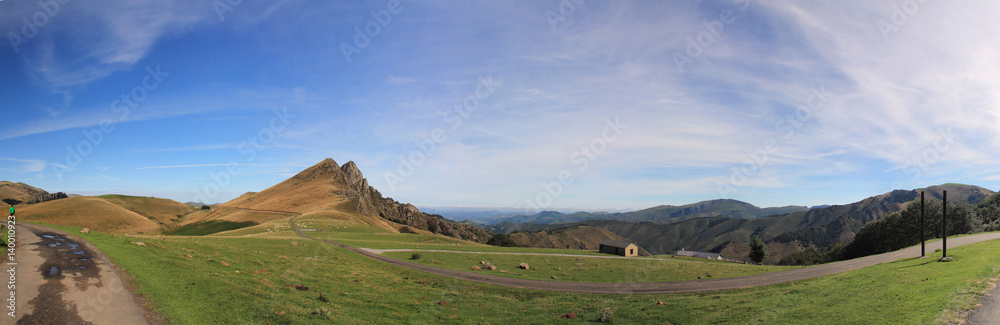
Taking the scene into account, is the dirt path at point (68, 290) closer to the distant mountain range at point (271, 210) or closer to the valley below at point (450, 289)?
the valley below at point (450, 289)

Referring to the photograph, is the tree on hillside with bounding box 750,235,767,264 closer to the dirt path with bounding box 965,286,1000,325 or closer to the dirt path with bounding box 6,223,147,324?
the dirt path with bounding box 965,286,1000,325

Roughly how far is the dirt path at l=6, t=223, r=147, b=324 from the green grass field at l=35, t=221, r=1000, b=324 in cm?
114

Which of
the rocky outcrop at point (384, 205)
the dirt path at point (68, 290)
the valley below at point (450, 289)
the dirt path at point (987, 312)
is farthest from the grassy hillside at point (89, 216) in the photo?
the dirt path at point (987, 312)

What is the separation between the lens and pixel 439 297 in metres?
29.6

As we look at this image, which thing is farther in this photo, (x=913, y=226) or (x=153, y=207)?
(x=153, y=207)

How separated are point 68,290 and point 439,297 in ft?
67.5

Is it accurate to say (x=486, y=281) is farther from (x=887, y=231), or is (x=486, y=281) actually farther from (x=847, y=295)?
(x=887, y=231)

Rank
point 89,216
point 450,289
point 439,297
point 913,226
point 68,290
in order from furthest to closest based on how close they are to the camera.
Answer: point 89,216
point 913,226
point 450,289
point 439,297
point 68,290

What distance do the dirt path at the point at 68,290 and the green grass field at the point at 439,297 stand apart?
44.9 inches

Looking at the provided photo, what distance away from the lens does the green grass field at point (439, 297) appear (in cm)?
1809

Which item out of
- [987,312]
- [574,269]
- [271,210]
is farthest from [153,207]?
[987,312]

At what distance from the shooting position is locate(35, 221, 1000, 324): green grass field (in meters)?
18.1

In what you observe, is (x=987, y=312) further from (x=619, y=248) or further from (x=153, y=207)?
(x=153, y=207)

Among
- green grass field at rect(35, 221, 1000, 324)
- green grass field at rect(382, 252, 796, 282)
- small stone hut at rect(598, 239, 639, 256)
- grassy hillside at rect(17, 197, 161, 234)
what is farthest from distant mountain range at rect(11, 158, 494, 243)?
green grass field at rect(35, 221, 1000, 324)
